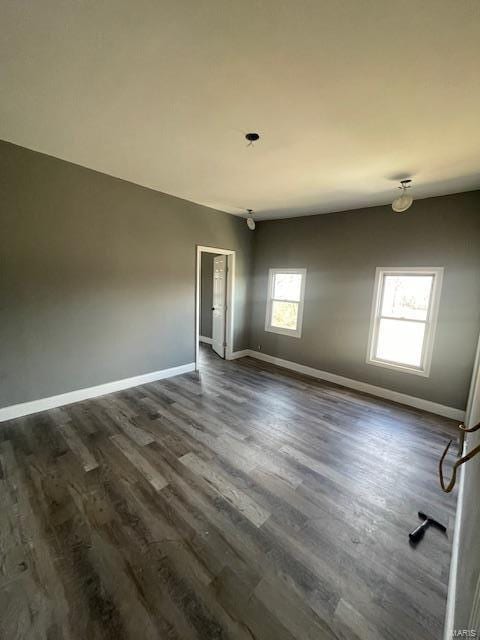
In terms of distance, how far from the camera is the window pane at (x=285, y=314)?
4.76 metres

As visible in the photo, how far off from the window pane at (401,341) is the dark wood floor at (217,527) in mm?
909

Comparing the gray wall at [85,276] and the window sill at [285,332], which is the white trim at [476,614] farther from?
the window sill at [285,332]

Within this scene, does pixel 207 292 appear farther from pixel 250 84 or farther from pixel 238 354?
pixel 250 84

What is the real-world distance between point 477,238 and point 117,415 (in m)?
4.64

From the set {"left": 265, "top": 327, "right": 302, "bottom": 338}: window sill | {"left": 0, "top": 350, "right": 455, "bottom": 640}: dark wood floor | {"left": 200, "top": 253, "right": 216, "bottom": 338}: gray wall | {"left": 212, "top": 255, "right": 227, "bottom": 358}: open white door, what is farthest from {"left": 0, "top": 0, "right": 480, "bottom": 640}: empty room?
{"left": 200, "top": 253, "right": 216, "bottom": 338}: gray wall

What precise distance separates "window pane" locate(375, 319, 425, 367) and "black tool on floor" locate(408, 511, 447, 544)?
2.18m

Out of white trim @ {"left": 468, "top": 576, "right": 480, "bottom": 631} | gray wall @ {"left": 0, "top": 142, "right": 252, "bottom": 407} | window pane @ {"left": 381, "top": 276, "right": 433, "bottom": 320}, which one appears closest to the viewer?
white trim @ {"left": 468, "top": 576, "right": 480, "bottom": 631}

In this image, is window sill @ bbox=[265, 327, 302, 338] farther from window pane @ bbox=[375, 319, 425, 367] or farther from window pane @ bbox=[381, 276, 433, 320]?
window pane @ bbox=[381, 276, 433, 320]

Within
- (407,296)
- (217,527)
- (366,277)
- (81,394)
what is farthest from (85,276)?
(407,296)

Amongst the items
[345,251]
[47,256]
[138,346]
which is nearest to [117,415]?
[138,346]

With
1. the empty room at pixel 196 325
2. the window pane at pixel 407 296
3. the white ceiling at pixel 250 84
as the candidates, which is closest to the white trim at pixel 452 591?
the empty room at pixel 196 325

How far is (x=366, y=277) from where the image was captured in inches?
150

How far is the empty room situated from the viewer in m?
1.23

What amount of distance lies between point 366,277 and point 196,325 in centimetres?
280
